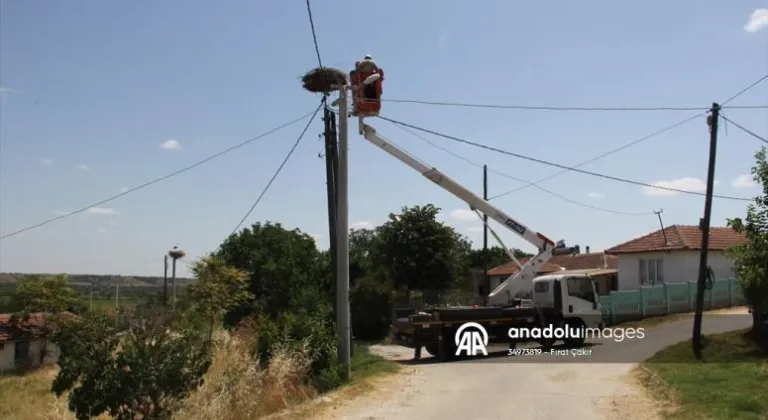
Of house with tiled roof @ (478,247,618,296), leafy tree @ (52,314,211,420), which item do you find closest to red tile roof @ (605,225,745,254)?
house with tiled roof @ (478,247,618,296)

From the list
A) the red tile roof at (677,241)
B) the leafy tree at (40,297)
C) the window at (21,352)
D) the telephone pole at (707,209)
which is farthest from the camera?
the leafy tree at (40,297)

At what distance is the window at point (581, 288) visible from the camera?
20.2 metres

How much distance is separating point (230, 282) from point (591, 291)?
1437cm

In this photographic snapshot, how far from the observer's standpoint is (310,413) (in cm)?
1074

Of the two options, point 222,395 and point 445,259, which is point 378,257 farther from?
point 222,395

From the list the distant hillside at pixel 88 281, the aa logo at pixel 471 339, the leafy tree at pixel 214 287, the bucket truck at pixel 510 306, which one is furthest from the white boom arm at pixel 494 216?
the distant hillside at pixel 88 281

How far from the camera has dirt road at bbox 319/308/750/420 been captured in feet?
35.5

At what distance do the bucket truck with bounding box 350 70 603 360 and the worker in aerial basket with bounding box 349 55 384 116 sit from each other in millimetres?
1050

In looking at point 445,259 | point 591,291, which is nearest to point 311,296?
point 445,259

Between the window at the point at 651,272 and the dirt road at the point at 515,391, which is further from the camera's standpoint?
the window at the point at 651,272

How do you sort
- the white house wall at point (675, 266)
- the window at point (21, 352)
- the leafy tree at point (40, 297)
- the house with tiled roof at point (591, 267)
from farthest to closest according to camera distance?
the house with tiled roof at point (591, 267), the leafy tree at point (40, 297), the window at point (21, 352), the white house wall at point (675, 266)

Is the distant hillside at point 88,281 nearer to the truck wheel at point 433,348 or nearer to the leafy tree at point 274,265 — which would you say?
the leafy tree at point 274,265

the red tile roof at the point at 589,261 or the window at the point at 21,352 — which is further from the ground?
the red tile roof at the point at 589,261

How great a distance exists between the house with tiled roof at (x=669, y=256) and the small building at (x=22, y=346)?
3016 centimetres
